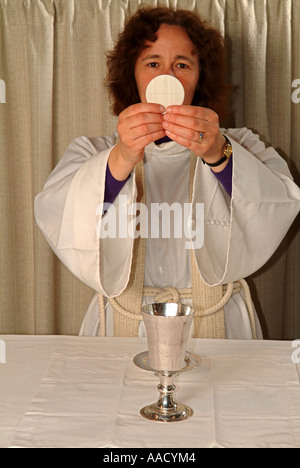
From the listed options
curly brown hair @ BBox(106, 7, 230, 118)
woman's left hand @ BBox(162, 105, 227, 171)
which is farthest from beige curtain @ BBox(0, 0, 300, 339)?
woman's left hand @ BBox(162, 105, 227, 171)

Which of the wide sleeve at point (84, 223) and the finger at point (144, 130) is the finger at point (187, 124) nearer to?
the finger at point (144, 130)

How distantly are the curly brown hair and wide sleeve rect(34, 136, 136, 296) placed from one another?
0.99 feet

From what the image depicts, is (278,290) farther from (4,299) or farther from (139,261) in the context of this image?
(4,299)

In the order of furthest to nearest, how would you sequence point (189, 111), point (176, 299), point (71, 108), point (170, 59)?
point (71, 108), point (170, 59), point (176, 299), point (189, 111)

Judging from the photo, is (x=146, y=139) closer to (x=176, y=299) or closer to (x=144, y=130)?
(x=144, y=130)

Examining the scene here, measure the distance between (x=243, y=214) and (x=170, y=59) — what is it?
0.49 m

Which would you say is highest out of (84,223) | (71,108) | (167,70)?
(71,108)

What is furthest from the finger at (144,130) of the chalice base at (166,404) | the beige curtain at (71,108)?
the beige curtain at (71,108)

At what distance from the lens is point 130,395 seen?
36.4 inches

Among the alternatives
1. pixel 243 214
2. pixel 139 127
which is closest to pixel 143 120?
pixel 139 127

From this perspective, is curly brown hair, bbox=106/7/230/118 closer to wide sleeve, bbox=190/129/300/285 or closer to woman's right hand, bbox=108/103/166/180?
wide sleeve, bbox=190/129/300/285

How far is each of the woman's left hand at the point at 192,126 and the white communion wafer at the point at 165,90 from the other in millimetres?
191

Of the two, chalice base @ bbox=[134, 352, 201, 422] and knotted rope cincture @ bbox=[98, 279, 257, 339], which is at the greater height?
knotted rope cincture @ bbox=[98, 279, 257, 339]

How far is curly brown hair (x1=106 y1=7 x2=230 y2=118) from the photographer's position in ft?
4.98
